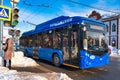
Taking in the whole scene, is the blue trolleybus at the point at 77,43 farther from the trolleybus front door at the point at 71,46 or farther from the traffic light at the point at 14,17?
the traffic light at the point at 14,17

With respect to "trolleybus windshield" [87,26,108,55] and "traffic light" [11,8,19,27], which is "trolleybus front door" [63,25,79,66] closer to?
"trolleybus windshield" [87,26,108,55]

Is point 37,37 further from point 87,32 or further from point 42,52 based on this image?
point 87,32

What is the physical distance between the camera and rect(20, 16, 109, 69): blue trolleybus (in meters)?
11.5

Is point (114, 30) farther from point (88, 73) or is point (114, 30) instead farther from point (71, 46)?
point (88, 73)

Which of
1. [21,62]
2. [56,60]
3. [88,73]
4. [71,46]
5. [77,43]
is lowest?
[88,73]

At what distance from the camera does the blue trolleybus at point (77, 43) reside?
11484mm

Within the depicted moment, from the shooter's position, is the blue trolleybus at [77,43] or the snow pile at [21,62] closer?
the blue trolleybus at [77,43]

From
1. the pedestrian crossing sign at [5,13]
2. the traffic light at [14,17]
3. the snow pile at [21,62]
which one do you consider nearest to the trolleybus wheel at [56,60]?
the snow pile at [21,62]

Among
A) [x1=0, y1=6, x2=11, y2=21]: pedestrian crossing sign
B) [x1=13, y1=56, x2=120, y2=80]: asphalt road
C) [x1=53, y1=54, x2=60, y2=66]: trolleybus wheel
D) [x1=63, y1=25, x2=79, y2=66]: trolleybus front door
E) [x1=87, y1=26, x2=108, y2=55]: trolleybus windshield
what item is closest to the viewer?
[x1=13, y1=56, x2=120, y2=80]: asphalt road

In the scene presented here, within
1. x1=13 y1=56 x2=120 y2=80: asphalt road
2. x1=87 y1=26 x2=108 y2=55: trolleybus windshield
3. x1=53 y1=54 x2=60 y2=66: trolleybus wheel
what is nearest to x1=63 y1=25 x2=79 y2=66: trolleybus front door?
x1=13 y1=56 x2=120 y2=80: asphalt road

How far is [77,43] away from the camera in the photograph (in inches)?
463

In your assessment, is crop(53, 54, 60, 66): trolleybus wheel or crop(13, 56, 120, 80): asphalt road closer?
crop(13, 56, 120, 80): asphalt road

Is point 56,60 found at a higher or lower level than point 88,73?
higher

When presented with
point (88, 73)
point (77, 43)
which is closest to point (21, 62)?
point (77, 43)
